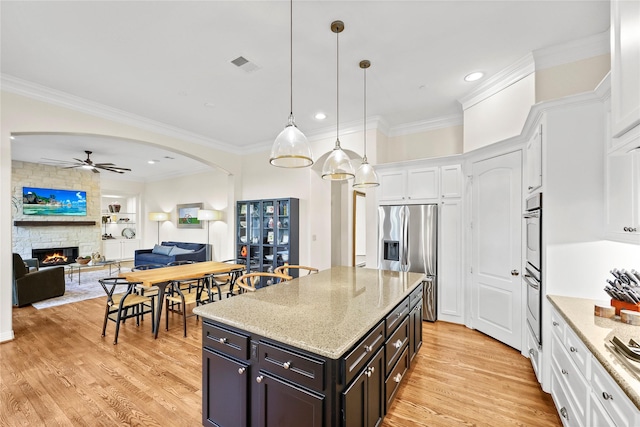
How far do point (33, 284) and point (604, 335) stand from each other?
7261 millimetres

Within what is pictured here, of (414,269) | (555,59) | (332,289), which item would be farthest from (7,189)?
(555,59)

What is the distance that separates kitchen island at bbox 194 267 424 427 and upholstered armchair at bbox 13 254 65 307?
503 centimetres

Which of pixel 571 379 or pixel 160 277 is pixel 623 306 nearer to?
pixel 571 379

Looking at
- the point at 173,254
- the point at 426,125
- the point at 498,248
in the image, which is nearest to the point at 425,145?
the point at 426,125

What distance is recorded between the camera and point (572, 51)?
103 inches

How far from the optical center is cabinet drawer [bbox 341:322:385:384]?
4.35ft

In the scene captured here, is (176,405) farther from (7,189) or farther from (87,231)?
Answer: (87,231)

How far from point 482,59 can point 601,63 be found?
100 centimetres

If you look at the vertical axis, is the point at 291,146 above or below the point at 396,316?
above

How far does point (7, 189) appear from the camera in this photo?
3.20m

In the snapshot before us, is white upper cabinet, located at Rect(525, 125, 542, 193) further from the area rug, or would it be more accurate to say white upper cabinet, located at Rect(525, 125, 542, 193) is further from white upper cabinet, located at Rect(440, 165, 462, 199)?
the area rug

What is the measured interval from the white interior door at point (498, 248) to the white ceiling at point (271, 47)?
1159 mm

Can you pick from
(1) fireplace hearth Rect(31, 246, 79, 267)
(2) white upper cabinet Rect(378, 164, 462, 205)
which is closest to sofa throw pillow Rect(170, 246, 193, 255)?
(1) fireplace hearth Rect(31, 246, 79, 267)

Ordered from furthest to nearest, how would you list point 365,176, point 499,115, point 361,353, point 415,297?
1. point 499,115
2. point 365,176
3. point 415,297
4. point 361,353
